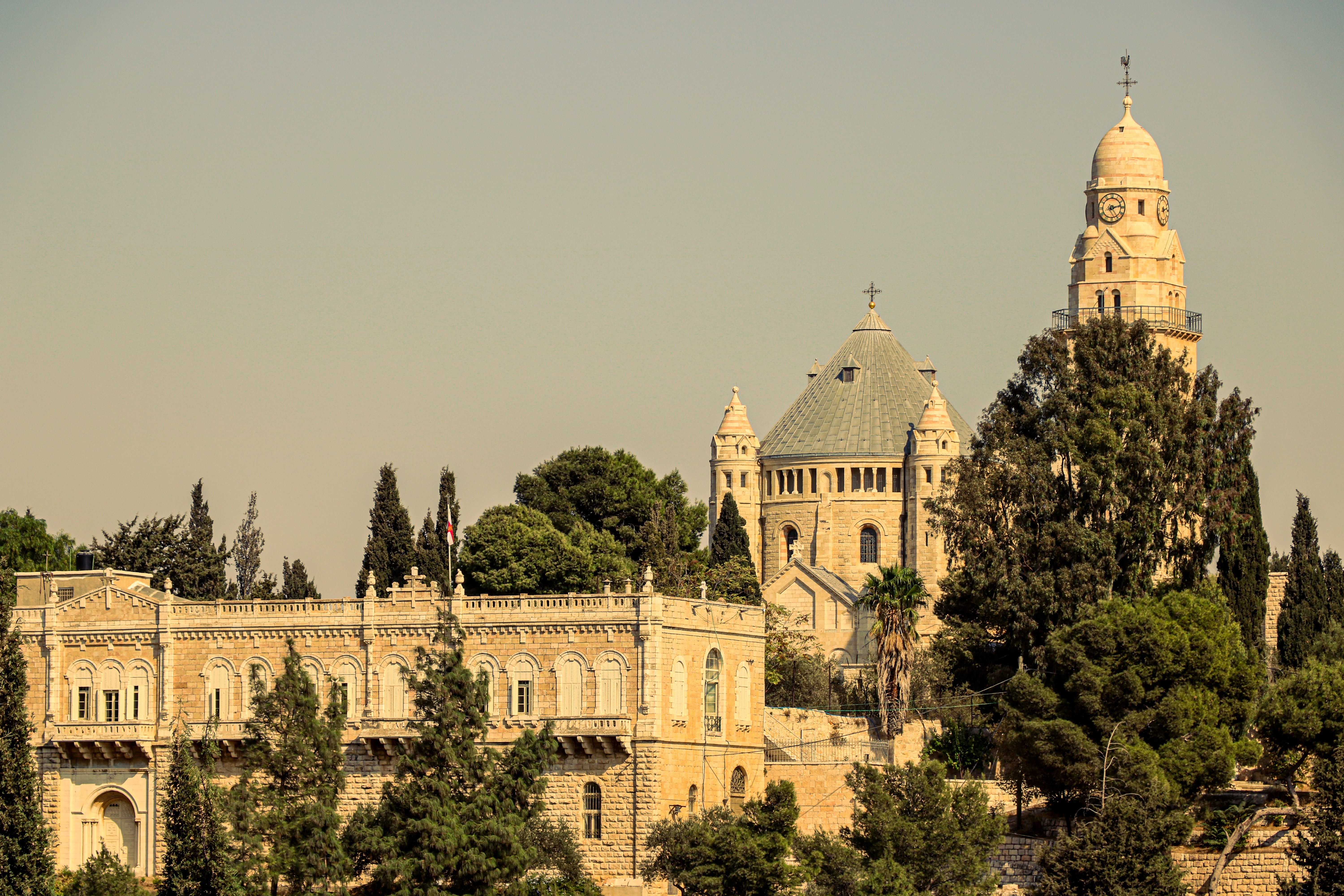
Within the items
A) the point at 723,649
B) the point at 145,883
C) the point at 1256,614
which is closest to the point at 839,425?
the point at 1256,614

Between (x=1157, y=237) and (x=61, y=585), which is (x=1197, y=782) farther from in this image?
(x=1157, y=237)

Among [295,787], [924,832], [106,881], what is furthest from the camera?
[106,881]

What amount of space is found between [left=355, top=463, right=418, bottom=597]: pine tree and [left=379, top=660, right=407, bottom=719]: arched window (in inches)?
959

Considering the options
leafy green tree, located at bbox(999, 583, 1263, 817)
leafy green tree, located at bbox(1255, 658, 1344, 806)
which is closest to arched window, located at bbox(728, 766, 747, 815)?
leafy green tree, located at bbox(999, 583, 1263, 817)

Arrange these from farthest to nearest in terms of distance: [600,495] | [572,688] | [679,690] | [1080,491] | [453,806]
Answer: [600,495] < [1080,491] < [679,690] < [572,688] < [453,806]

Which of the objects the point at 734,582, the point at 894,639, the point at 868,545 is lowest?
the point at 894,639

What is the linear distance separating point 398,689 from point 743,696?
33.3 ft

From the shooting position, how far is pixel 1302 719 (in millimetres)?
70250

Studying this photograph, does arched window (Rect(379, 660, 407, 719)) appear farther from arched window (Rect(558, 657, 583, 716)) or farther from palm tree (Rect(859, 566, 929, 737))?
palm tree (Rect(859, 566, 929, 737))

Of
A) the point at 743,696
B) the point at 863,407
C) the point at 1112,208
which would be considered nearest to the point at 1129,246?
the point at 1112,208

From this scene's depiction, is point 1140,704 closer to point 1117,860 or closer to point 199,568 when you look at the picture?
point 1117,860

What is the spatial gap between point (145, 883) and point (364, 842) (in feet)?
37.5

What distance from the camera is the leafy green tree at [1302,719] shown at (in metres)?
70.1

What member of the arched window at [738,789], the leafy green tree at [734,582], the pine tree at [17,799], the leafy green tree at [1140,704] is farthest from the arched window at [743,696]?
the leafy green tree at [734,582]
